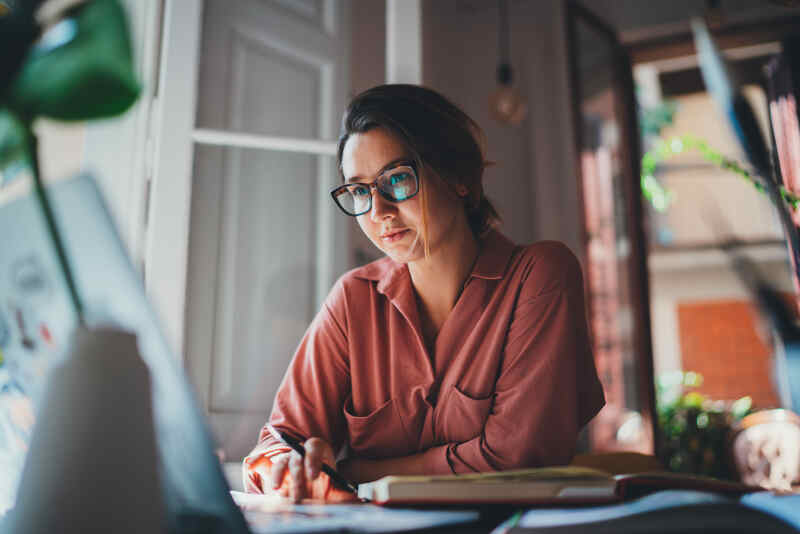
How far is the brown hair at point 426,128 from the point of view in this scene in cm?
112

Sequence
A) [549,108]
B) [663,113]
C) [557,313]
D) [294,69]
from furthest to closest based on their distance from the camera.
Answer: [663,113] < [549,108] < [294,69] < [557,313]

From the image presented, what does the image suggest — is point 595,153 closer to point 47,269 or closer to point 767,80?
point 767,80

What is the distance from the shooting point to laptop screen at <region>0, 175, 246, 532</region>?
31cm

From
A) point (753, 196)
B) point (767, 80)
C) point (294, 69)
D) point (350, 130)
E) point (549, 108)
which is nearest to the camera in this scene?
point (350, 130)

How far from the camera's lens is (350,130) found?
1.18 m

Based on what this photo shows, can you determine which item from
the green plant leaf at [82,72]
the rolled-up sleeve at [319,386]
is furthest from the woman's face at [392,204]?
the green plant leaf at [82,72]

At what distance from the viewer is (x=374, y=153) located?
1.11 meters

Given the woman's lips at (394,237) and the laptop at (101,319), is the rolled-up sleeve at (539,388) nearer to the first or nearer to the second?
the woman's lips at (394,237)

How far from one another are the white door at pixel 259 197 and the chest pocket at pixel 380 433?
60 centimetres

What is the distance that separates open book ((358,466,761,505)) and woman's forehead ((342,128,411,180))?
0.66m

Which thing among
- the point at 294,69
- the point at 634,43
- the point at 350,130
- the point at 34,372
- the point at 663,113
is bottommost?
the point at 34,372

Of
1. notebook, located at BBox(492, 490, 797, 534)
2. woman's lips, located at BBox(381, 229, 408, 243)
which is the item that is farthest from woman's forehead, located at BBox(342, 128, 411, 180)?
notebook, located at BBox(492, 490, 797, 534)

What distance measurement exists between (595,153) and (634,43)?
581 mm

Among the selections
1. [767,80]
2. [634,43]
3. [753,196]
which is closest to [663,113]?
[753,196]
